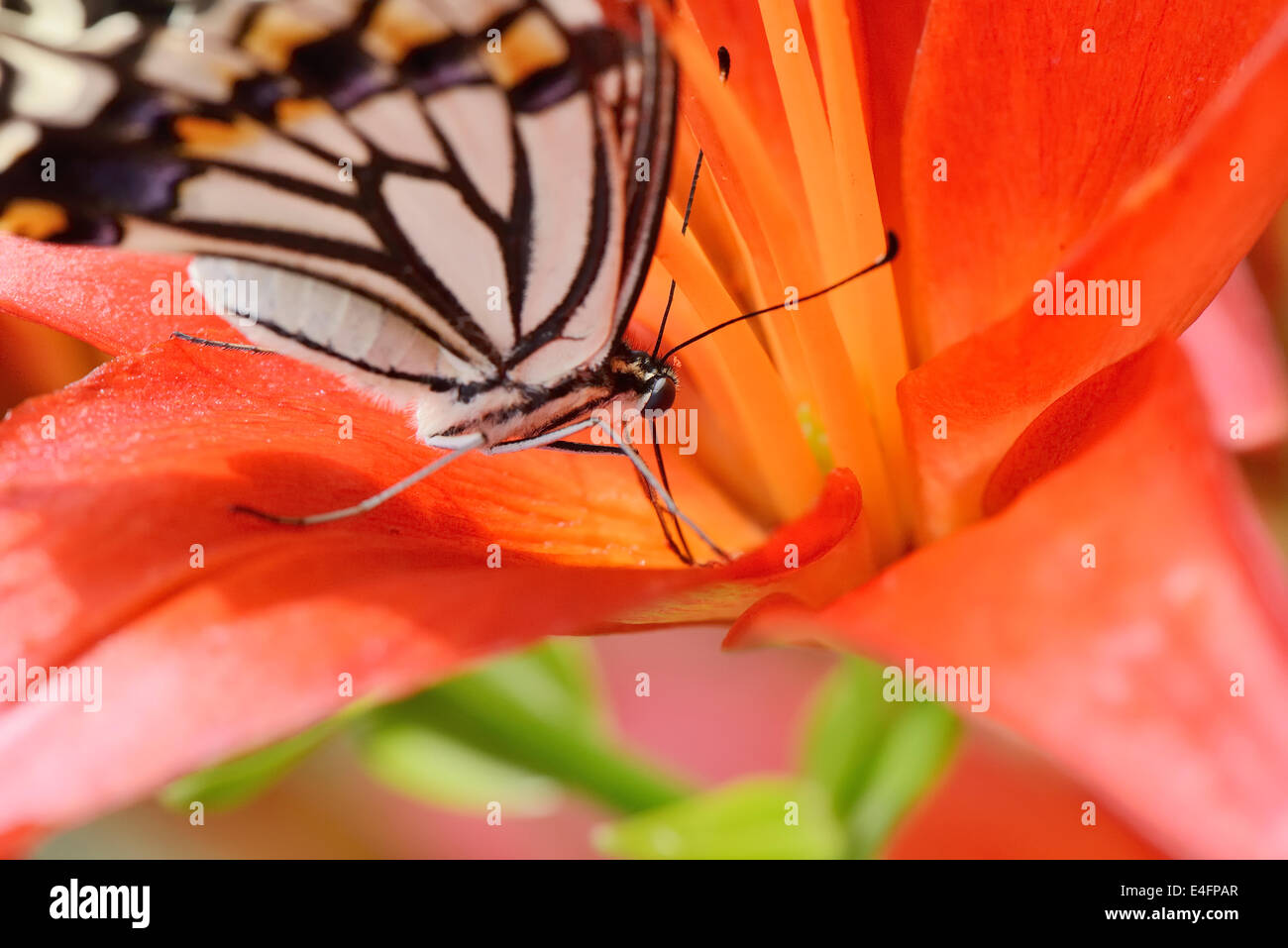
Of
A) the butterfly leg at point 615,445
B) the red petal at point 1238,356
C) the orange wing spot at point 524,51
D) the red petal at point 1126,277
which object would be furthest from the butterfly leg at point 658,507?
the red petal at point 1238,356

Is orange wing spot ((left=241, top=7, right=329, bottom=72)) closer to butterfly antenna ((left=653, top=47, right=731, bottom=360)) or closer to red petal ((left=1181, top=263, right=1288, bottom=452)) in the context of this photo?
butterfly antenna ((left=653, top=47, right=731, bottom=360))

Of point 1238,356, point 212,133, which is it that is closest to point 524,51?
point 212,133

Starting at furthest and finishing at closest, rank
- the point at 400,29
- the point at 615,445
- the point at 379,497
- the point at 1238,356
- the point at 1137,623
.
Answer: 1. the point at 1238,356
2. the point at 615,445
3. the point at 379,497
4. the point at 400,29
5. the point at 1137,623

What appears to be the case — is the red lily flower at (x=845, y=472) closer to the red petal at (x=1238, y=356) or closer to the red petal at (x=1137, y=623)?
the red petal at (x=1137, y=623)

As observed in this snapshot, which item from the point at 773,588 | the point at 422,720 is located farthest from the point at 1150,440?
the point at 422,720

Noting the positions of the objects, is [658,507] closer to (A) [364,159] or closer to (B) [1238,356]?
(A) [364,159]

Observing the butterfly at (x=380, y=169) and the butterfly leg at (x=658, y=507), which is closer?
the butterfly at (x=380, y=169)

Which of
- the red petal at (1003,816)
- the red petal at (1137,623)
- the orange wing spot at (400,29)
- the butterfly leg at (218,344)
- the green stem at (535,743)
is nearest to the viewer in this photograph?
the red petal at (1137,623)
